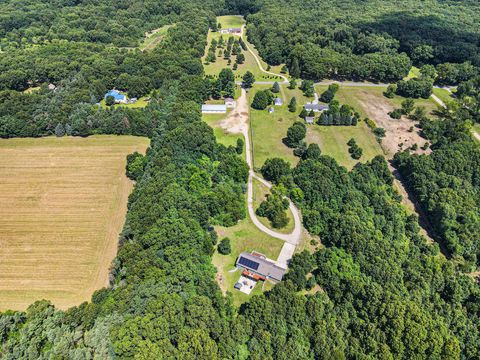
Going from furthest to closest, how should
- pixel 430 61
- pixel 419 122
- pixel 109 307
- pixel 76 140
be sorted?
pixel 430 61, pixel 419 122, pixel 76 140, pixel 109 307

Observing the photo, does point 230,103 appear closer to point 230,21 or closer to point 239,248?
point 239,248

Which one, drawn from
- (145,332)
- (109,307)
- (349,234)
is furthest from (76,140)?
(349,234)

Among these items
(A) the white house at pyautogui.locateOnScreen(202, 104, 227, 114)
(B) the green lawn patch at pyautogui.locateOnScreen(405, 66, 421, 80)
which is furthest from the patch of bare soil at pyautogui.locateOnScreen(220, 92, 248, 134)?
(B) the green lawn patch at pyautogui.locateOnScreen(405, 66, 421, 80)

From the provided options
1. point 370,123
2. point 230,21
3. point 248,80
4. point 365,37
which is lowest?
point 230,21

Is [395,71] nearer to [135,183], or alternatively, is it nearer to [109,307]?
[135,183]

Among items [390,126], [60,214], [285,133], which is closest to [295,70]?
[285,133]

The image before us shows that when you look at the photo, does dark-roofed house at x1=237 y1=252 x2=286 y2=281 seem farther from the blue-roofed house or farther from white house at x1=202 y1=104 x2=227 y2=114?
the blue-roofed house
